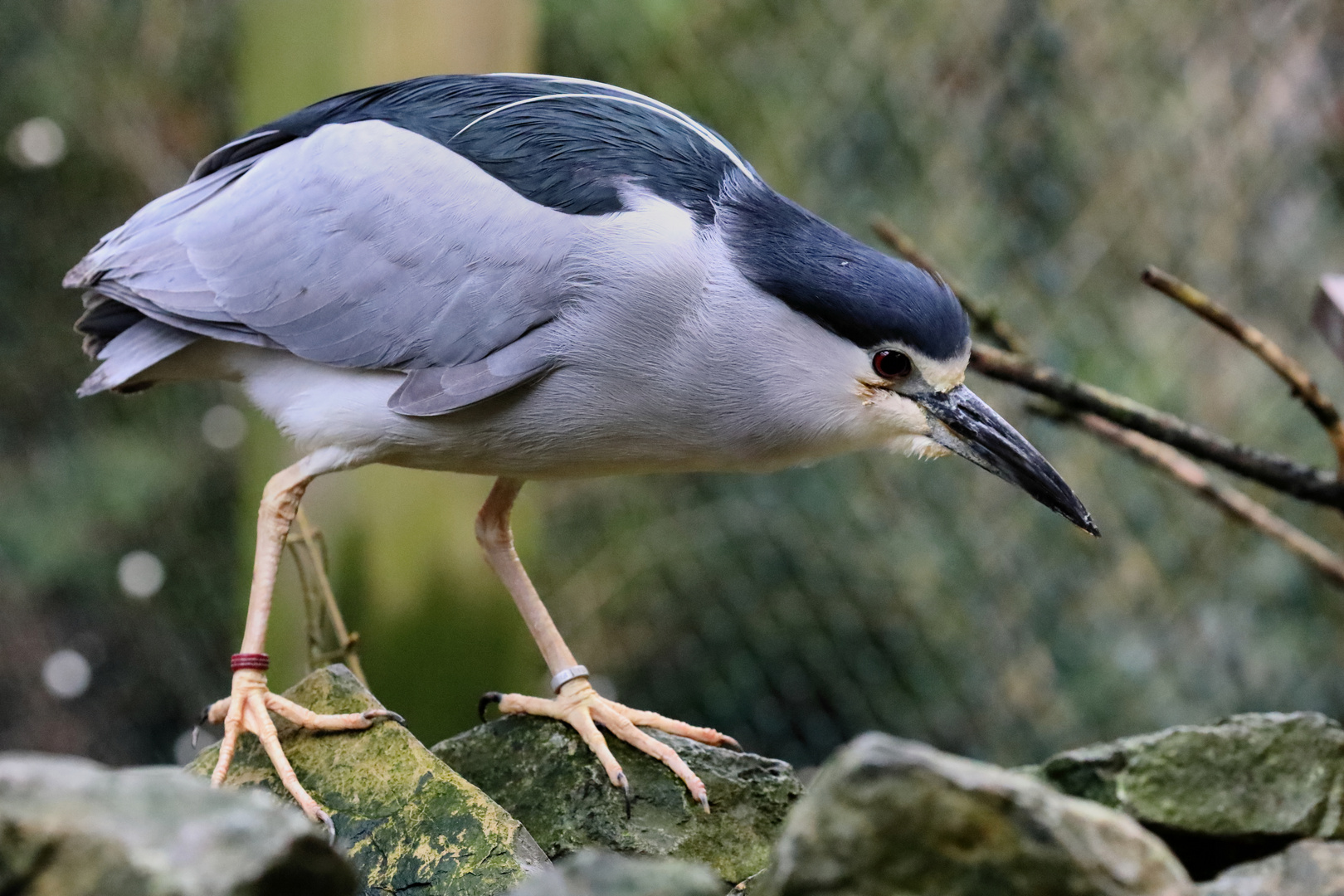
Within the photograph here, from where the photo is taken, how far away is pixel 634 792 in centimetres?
143

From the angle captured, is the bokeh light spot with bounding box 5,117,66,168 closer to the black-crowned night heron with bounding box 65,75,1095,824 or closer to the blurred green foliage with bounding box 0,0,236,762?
the blurred green foliage with bounding box 0,0,236,762

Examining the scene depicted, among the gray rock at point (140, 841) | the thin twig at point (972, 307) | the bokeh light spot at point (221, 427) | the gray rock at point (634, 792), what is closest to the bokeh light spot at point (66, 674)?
the bokeh light spot at point (221, 427)

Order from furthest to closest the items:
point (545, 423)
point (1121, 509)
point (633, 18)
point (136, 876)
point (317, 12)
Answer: point (633, 18) < point (1121, 509) < point (317, 12) < point (545, 423) < point (136, 876)

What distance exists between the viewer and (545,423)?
4.72 feet

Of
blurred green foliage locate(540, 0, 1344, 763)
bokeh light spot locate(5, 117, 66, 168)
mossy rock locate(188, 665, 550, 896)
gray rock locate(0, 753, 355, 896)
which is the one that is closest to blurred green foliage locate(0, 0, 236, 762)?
bokeh light spot locate(5, 117, 66, 168)

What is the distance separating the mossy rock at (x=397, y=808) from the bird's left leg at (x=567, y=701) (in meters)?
0.22

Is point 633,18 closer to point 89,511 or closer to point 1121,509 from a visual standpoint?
point 1121,509

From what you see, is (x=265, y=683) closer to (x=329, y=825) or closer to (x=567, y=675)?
(x=329, y=825)

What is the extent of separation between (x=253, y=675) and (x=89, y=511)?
1.68 m

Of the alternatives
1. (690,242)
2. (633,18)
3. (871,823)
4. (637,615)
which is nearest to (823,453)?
(690,242)

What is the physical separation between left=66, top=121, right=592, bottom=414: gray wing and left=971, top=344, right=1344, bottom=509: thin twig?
0.49m

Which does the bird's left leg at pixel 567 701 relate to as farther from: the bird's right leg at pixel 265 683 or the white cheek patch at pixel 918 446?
the white cheek patch at pixel 918 446

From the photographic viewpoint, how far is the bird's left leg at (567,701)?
1.46 meters

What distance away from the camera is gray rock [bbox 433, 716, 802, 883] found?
53.9 inches
